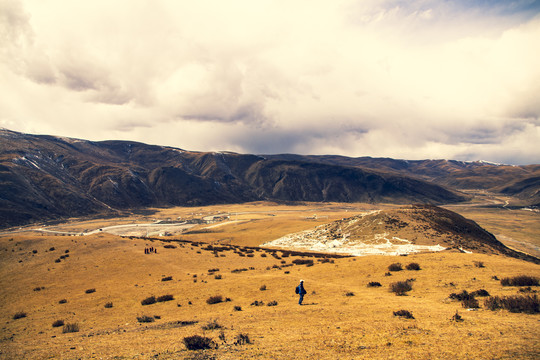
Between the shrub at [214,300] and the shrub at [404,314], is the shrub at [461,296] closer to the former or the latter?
the shrub at [404,314]

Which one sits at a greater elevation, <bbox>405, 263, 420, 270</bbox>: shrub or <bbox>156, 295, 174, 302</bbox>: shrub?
<bbox>405, 263, 420, 270</bbox>: shrub

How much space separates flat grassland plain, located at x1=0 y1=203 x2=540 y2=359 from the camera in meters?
9.29

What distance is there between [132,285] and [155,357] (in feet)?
56.4

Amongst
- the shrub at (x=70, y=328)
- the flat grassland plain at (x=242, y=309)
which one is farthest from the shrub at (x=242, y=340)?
the shrub at (x=70, y=328)

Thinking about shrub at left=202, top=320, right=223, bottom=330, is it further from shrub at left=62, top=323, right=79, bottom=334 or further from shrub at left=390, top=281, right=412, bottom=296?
shrub at left=390, top=281, right=412, bottom=296

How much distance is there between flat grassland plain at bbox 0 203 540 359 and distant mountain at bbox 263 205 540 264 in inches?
534

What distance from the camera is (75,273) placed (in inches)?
1110

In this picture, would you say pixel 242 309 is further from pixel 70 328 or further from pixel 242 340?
pixel 70 328

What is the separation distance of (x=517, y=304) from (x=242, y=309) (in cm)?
1278

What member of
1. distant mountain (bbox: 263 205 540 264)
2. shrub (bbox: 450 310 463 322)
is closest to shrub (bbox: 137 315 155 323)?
shrub (bbox: 450 310 463 322)

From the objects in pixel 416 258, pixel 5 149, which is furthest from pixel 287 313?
pixel 5 149

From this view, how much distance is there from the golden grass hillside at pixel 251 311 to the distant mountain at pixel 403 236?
13648mm

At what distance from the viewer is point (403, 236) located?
43031 mm

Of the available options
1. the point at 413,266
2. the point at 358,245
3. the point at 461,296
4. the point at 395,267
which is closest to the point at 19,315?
the point at 461,296
